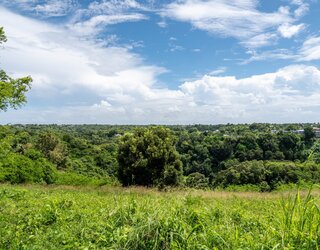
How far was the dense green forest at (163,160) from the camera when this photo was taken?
1718 cm

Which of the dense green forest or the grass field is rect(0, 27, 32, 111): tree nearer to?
the dense green forest

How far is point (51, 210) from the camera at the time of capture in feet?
21.5

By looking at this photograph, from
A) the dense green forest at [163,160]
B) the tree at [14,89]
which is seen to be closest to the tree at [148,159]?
the dense green forest at [163,160]

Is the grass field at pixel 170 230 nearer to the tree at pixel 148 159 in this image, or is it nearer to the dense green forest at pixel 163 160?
the dense green forest at pixel 163 160

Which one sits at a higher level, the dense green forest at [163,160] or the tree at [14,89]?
the tree at [14,89]

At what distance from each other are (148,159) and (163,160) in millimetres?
1197

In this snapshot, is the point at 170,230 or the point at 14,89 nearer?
the point at 170,230

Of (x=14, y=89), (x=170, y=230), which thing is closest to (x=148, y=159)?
(x=14, y=89)

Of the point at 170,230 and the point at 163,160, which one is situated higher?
the point at 170,230

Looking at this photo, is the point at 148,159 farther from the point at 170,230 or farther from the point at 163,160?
the point at 170,230

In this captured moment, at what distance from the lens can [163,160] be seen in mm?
23750

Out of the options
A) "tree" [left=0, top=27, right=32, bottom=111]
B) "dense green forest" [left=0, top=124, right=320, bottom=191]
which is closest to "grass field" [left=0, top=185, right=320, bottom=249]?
"dense green forest" [left=0, top=124, right=320, bottom=191]

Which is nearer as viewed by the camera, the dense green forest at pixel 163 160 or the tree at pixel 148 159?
the dense green forest at pixel 163 160

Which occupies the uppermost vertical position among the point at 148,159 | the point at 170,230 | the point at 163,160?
the point at 170,230
